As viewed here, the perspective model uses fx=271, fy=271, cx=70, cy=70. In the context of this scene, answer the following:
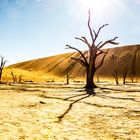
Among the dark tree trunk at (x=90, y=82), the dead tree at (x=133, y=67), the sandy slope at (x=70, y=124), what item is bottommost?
the sandy slope at (x=70, y=124)

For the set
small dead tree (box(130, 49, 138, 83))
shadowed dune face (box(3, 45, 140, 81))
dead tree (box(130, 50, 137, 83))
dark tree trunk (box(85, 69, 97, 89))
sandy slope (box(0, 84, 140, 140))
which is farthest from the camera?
shadowed dune face (box(3, 45, 140, 81))

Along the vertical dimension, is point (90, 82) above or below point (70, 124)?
above

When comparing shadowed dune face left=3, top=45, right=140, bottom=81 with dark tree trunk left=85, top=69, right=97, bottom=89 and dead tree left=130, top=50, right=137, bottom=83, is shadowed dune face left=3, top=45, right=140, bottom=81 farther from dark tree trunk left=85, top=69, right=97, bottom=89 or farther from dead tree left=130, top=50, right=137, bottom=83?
dark tree trunk left=85, top=69, right=97, bottom=89

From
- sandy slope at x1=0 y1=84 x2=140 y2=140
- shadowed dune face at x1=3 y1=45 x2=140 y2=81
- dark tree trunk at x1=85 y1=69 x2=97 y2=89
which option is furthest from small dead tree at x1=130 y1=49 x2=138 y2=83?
sandy slope at x1=0 y1=84 x2=140 y2=140

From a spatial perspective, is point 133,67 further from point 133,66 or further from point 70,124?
point 70,124

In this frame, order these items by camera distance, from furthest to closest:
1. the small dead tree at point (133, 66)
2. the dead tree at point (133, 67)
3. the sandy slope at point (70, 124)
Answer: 1. the dead tree at point (133, 67)
2. the small dead tree at point (133, 66)
3. the sandy slope at point (70, 124)

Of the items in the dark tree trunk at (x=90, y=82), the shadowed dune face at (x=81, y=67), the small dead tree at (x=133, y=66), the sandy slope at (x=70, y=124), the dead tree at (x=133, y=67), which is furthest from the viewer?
the shadowed dune face at (x=81, y=67)

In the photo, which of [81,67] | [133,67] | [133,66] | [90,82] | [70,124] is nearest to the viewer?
[70,124]

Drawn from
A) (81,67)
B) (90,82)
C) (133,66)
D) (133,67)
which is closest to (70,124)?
(90,82)

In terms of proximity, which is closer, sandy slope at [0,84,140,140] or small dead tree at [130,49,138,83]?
sandy slope at [0,84,140,140]

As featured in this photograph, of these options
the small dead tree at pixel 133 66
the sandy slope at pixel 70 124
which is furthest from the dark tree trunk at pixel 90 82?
the small dead tree at pixel 133 66

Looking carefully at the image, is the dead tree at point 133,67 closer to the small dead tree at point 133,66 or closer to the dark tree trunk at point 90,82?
the small dead tree at point 133,66

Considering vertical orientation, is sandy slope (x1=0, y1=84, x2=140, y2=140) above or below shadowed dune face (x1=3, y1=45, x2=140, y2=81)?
below

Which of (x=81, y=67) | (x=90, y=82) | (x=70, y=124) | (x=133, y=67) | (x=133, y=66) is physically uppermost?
(x=81, y=67)
